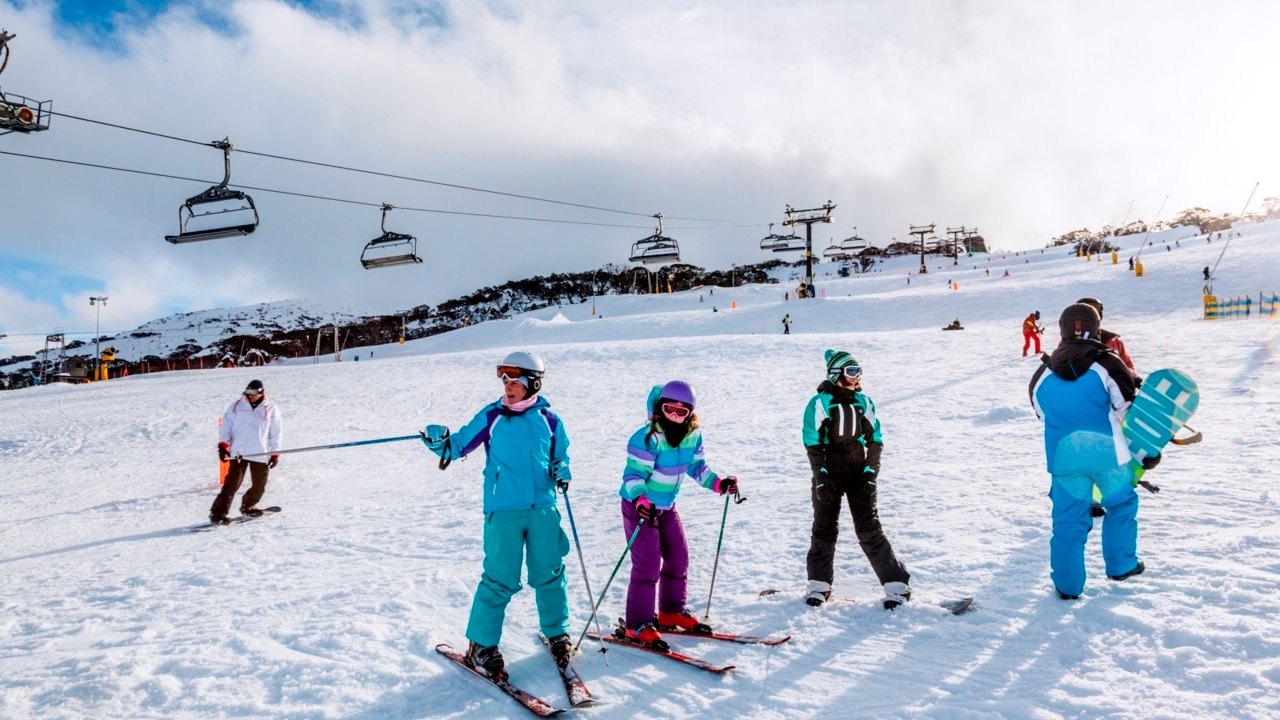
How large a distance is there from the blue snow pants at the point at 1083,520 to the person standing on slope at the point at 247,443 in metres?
8.38

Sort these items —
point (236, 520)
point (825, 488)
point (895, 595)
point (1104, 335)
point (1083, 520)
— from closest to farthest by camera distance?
point (1083, 520) < point (895, 595) < point (825, 488) < point (1104, 335) < point (236, 520)

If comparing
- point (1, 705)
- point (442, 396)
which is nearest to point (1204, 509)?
point (1, 705)

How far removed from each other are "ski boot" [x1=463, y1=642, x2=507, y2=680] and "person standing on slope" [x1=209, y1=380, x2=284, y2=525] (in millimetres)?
6001

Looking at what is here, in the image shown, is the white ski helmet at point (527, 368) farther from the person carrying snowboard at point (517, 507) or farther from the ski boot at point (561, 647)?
the ski boot at point (561, 647)

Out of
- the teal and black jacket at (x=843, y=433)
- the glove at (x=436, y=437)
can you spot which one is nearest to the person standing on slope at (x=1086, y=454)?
the teal and black jacket at (x=843, y=433)

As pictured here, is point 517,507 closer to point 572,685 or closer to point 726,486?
point 572,685

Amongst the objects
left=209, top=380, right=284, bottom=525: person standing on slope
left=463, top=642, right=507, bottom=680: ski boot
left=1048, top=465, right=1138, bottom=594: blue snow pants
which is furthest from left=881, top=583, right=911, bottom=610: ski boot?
left=209, top=380, right=284, bottom=525: person standing on slope

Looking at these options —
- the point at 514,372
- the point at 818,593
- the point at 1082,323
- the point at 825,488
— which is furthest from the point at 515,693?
the point at 1082,323

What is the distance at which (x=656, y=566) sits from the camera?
4551 mm

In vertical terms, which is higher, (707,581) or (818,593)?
(818,593)

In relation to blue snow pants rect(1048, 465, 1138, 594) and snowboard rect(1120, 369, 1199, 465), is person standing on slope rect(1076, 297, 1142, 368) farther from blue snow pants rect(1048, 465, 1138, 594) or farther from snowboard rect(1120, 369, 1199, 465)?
blue snow pants rect(1048, 465, 1138, 594)

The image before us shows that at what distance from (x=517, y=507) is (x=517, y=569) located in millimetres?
373

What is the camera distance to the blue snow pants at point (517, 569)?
4031 millimetres

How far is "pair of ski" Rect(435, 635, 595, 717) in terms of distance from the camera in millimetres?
3568
